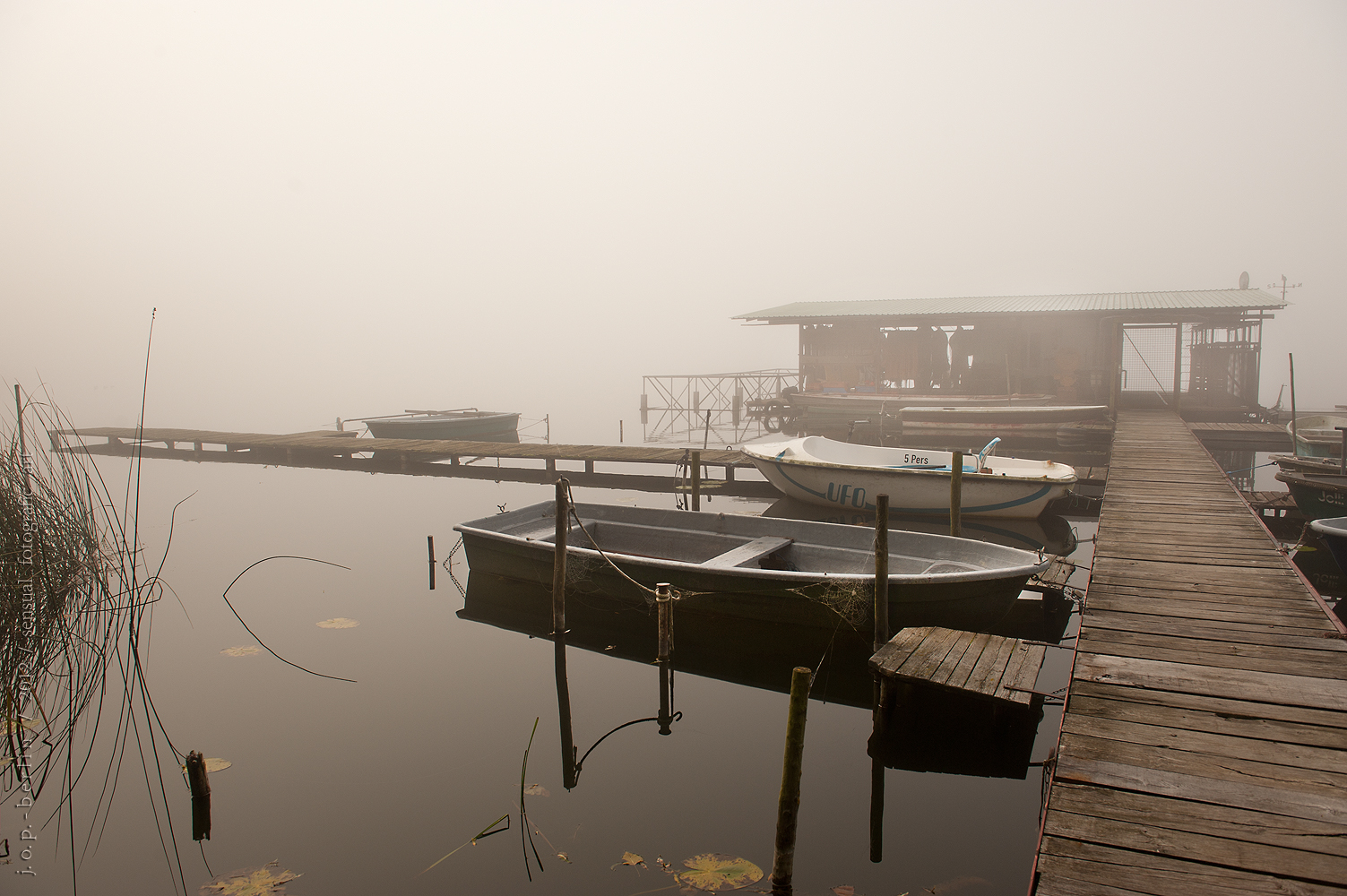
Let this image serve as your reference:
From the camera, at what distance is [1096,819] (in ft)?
11.0

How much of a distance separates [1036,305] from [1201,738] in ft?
83.3

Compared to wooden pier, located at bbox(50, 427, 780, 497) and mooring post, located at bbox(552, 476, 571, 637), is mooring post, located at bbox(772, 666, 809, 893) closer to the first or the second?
mooring post, located at bbox(552, 476, 571, 637)

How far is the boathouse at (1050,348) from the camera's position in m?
23.9

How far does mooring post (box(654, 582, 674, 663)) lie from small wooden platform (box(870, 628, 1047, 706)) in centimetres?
219

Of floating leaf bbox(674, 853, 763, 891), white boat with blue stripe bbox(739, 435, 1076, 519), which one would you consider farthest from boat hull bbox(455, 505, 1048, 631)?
white boat with blue stripe bbox(739, 435, 1076, 519)

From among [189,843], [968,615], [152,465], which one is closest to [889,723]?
[968,615]

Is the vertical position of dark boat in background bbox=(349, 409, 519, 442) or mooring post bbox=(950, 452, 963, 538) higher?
dark boat in background bbox=(349, 409, 519, 442)

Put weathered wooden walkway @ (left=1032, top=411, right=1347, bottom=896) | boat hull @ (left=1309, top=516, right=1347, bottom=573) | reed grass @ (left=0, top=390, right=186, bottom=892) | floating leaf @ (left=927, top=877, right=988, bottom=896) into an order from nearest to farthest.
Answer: weathered wooden walkway @ (left=1032, top=411, right=1347, bottom=896) < floating leaf @ (left=927, top=877, right=988, bottom=896) < reed grass @ (left=0, top=390, right=186, bottom=892) < boat hull @ (left=1309, top=516, right=1347, bottom=573)

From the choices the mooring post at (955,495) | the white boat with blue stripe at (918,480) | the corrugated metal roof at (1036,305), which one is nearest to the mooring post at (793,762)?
the mooring post at (955,495)

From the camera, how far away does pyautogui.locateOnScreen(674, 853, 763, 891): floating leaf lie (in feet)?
14.8

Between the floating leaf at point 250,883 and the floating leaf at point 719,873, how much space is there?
247cm

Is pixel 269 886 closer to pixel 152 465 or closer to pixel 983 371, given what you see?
pixel 152 465

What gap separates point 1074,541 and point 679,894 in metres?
10.7

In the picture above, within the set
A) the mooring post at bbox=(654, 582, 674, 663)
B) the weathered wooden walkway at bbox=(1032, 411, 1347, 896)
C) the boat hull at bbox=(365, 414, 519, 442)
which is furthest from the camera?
the boat hull at bbox=(365, 414, 519, 442)
